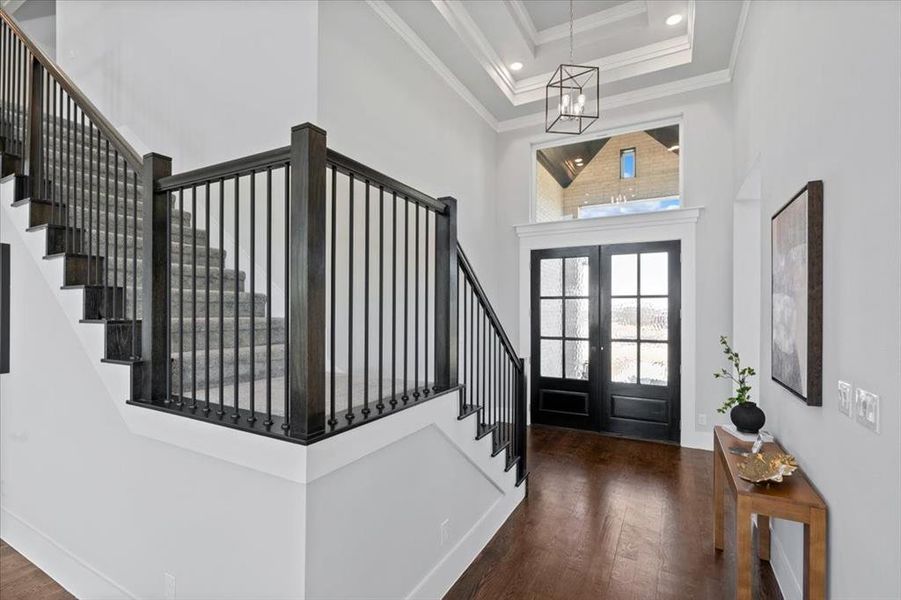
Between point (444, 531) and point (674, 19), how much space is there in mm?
4668

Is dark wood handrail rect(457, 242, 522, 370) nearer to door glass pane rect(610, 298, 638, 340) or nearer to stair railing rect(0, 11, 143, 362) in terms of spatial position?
stair railing rect(0, 11, 143, 362)

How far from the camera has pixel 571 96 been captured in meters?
3.38

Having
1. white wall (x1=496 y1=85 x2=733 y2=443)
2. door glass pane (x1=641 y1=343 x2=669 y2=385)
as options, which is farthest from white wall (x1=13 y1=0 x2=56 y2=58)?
door glass pane (x1=641 y1=343 x2=669 y2=385)

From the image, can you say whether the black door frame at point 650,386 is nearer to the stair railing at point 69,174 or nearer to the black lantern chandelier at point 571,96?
the black lantern chandelier at point 571,96

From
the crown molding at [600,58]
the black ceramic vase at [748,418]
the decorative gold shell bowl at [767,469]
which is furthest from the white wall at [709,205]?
the decorative gold shell bowl at [767,469]

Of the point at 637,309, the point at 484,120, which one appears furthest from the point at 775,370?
the point at 484,120

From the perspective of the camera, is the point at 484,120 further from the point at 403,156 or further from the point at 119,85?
the point at 119,85

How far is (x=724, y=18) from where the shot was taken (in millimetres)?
3672

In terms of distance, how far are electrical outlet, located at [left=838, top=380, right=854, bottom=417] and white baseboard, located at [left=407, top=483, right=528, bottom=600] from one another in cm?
189

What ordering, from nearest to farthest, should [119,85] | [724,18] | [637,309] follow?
[724,18], [119,85], [637,309]

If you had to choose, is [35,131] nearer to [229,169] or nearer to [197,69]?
[197,69]

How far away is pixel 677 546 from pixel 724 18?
4.04 m

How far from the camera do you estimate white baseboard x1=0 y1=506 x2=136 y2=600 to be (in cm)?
223

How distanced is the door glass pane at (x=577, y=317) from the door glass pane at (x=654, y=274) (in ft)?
2.18
